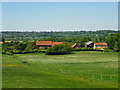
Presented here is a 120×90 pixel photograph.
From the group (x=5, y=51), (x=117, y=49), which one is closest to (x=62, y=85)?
(x=5, y=51)

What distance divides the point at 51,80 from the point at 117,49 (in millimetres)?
89929

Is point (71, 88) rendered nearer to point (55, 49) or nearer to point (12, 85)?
point (12, 85)

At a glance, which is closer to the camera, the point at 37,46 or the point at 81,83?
the point at 81,83

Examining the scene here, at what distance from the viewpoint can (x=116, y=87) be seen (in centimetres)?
3616

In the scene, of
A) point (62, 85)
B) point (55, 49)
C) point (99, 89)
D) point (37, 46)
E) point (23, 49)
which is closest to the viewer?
point (99, 89)

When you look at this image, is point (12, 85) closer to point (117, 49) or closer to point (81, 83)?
point (81, 83)

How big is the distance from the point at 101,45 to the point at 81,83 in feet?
386

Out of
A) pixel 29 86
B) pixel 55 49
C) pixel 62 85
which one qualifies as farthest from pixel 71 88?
pixel 55 49

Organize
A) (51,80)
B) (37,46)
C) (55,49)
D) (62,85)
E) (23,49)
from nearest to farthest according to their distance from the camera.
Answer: (62,85), (51,80), (55,49), (23,49), (37,46)

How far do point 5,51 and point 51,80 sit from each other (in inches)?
3193

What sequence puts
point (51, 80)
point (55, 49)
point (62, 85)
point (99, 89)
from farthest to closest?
point (55, 49) < point (51, 80) < point (62, 85) < point (99, 89)

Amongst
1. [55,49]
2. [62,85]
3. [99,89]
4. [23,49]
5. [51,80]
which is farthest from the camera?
[23,49]

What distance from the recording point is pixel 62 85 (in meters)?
37.2

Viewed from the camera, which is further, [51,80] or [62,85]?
[51,80]
